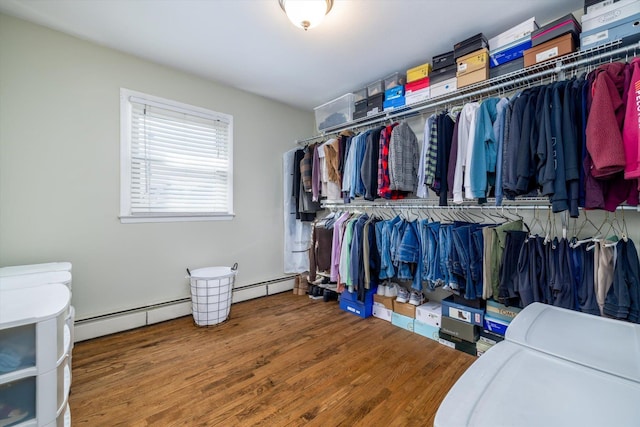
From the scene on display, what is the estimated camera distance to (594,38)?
1.66 metres

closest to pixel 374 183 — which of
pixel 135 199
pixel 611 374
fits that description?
pixel 611 374

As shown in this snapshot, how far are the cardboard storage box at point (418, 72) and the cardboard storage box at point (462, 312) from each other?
208cm

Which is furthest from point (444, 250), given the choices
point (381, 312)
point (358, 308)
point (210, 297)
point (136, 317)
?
point (136, 317)

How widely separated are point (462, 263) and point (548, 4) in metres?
1.97

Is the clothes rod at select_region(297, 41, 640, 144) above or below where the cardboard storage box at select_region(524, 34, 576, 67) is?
below

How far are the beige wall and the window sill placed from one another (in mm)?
48

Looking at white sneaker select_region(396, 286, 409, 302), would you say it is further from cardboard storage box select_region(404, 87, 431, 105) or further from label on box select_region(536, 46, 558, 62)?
label on box select_region(536, 46, 558, 62)

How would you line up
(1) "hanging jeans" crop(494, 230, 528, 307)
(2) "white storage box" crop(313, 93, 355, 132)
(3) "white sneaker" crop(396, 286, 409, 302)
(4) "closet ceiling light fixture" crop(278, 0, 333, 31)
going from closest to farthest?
(4) "closet ceiling light fixture" crop(278, 0, 333, 31)
(1) "hanging jeans" crop(494, 230, 528, 307)
(3) "white sneaker" crop(396, 286, 409, 302)
(2) "white storage box" crop(313, 93, 355, 132)

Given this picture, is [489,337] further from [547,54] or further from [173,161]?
[173,161]

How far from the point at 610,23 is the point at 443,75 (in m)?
1.01

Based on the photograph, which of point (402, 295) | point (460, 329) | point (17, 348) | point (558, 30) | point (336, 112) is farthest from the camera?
point (336, 112)

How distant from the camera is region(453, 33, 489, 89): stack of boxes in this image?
82.7 inches

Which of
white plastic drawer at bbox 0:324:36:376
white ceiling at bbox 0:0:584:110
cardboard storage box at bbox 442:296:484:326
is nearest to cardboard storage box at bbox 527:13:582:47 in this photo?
white ceiling at bbox 0:0:584:110

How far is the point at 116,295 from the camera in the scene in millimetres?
2426
